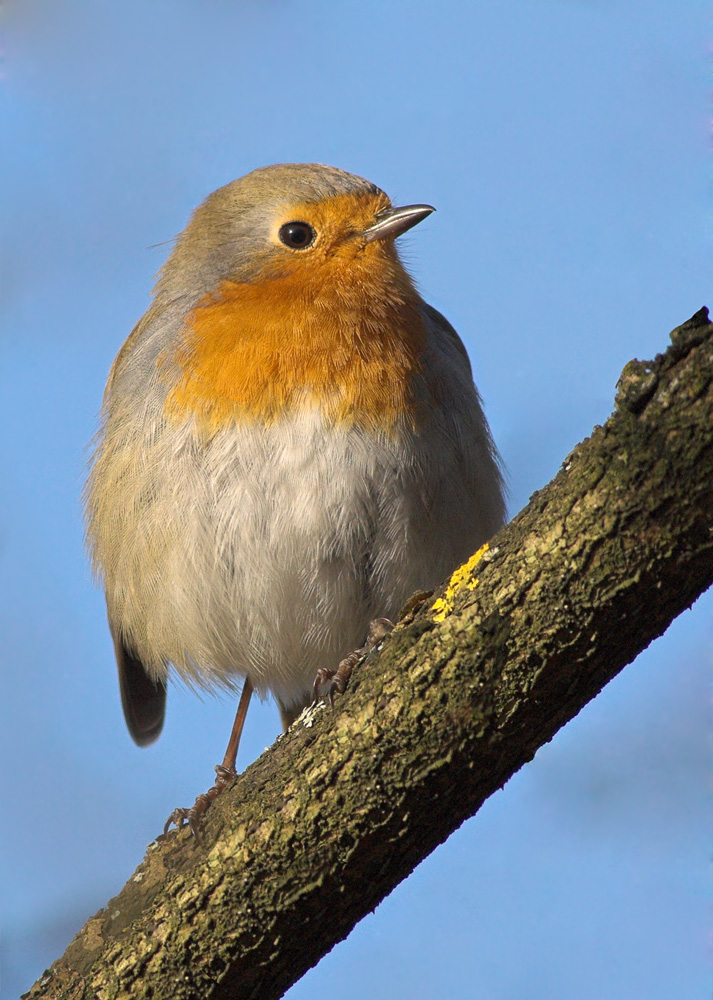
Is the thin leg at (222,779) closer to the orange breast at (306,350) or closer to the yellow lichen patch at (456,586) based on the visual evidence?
the yellow lichen patch at (456,586)

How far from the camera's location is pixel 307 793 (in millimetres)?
2740

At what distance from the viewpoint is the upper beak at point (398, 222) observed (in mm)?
4320

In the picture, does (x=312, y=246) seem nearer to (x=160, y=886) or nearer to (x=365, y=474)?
(x=365, y=474)

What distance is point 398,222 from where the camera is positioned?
4324 millimetres

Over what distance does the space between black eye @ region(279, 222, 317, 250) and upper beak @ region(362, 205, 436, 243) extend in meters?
0.22

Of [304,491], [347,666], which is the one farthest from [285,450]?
[347,666]

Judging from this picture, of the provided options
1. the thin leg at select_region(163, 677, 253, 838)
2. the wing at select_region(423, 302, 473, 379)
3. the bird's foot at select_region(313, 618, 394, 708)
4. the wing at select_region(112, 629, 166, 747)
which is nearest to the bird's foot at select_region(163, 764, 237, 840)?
the thin leg at select_region(163, 677, 253, 838)

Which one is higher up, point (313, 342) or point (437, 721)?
point (313, 342)

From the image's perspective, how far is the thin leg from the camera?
10.7ft

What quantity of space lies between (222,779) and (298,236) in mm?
2125

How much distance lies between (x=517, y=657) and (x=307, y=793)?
2.12 ft

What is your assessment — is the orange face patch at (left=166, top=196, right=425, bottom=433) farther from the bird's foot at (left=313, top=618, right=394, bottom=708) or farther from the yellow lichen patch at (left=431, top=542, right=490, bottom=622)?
the yellow lichen patch at (left=431, top=542, right=490, bottom=622)

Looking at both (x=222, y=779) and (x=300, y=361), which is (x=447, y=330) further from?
(x=222, y=779)

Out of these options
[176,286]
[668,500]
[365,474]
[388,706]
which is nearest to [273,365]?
[365,474]
